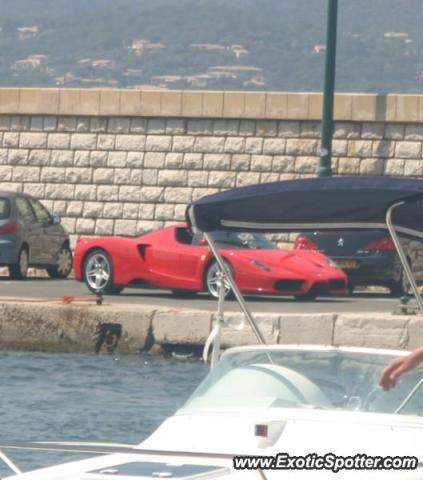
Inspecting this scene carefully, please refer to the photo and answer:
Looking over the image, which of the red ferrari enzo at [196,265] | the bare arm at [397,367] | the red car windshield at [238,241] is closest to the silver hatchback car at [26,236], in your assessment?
the red ferrari enzo at [196,265]

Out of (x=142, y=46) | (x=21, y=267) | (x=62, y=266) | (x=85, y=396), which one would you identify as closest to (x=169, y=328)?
(x=85, y=396)

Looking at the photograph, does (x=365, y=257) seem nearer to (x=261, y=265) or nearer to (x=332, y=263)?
(x=332, y=263)

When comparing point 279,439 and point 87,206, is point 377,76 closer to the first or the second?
point 87,206

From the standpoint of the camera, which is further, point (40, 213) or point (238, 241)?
point (40, 213)

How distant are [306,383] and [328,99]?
62.3 feet

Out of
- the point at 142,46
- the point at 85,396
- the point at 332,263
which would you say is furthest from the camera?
the point at 142,46

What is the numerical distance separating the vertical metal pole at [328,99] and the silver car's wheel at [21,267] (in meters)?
4.64

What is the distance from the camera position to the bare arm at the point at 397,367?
317 inches

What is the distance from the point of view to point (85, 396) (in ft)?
54.2

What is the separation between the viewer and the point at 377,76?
157 metres

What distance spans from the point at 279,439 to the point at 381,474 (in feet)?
1.97

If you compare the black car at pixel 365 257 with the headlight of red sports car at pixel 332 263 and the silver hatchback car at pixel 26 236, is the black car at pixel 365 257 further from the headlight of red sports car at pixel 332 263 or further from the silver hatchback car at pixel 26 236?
the silver hatchback car at pixel 26 236

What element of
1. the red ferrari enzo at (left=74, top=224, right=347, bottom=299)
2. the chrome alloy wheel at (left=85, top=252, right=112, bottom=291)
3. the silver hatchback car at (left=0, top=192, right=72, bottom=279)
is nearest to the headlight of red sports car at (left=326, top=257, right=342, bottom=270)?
the red ferrari enzo at (left=74, top=224, right=347, bottom=299)

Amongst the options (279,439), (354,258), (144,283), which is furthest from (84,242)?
(279,439)
